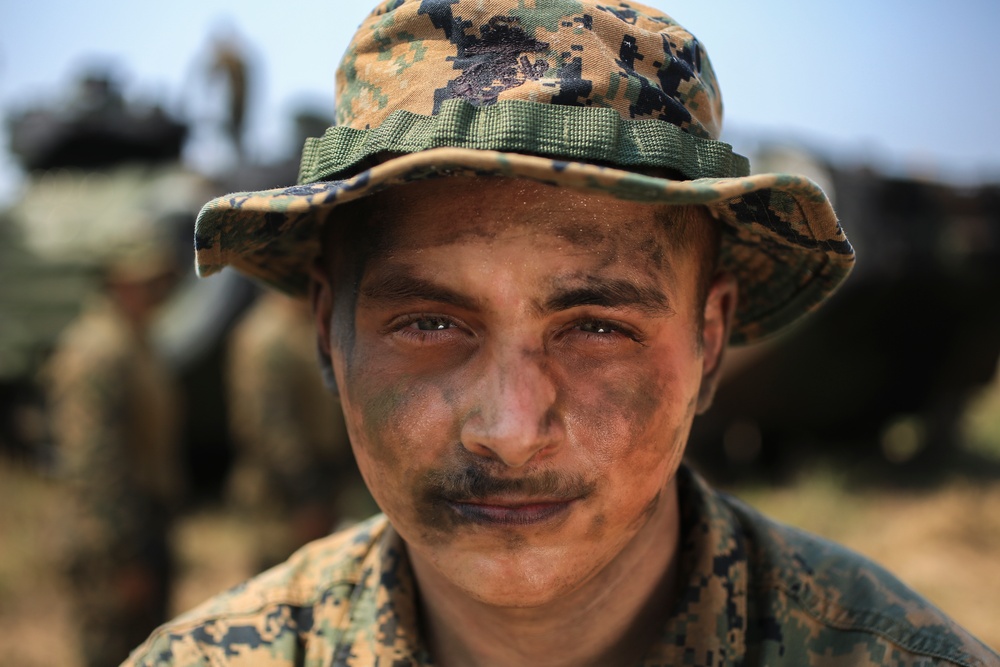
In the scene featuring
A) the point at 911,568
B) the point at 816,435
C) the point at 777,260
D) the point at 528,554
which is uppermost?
the point at 777,260

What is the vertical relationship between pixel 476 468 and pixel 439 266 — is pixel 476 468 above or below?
below

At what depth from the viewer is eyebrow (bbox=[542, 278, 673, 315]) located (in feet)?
4.90

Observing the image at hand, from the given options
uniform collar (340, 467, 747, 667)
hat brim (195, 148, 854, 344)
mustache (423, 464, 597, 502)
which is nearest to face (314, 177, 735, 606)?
mustache (423, 464, 597, 502)

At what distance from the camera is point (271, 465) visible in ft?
19.9

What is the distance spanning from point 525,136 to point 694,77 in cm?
41

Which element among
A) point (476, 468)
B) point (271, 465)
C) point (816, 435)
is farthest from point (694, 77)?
point (816, 435)

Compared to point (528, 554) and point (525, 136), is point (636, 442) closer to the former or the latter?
point (528, 554)

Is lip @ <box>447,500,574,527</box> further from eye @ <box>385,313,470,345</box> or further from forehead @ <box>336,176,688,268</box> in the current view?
forehead @ <box>336,176,688,268</box>

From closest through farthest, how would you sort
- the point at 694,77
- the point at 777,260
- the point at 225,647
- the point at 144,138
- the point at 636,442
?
the point at 636,442 < the point at 694,77 < the point at 225,647 < the point at 777,260 < the point at 144,138

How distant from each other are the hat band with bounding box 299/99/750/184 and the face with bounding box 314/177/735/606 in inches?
3.8

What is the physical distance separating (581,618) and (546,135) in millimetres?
853

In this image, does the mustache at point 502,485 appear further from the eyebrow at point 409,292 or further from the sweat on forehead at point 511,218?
the sweat on forehead at point 511,218

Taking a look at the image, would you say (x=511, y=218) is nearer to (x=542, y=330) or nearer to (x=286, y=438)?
(x=542, y=330)

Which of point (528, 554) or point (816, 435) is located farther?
point (816, 435)
